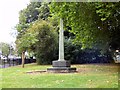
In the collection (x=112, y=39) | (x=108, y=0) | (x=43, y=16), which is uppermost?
(x=43, y=16)

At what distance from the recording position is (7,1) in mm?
2957

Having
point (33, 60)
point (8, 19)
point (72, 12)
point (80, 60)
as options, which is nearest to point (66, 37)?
point (80, 60)

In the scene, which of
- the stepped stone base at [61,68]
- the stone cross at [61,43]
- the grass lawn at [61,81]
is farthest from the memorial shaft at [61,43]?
the grass lawn at [61,81]

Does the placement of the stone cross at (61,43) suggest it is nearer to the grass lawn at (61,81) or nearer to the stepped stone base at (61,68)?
the stepped stone base at (61,68)

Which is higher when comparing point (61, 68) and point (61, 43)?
point (61, 43)

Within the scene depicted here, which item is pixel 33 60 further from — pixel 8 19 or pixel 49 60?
pixel 8 19

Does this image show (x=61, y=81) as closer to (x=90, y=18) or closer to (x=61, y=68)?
(x=61, y=68)

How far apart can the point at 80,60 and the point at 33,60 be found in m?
2.43

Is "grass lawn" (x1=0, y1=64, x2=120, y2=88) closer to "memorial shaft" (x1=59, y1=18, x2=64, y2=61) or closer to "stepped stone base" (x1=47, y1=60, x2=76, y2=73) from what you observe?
"stepped stone base" (x1=47, y1=60, x2=76, y2=73)

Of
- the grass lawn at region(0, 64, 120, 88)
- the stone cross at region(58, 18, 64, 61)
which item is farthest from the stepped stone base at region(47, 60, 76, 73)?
the grass lawn at region(0, 64, 120, 88)

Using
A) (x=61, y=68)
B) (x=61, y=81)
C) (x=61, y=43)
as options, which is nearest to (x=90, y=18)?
(x=61, y=43)

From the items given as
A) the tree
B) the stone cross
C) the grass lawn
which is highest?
the tree

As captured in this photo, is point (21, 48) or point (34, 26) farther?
point (34, 26)

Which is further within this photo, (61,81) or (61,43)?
(61,43)
